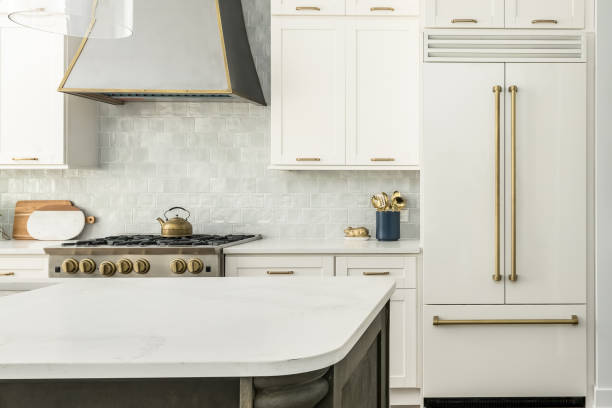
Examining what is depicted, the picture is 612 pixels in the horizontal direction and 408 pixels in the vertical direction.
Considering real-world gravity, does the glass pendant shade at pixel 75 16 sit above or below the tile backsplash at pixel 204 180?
above

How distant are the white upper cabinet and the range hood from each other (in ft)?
0.76

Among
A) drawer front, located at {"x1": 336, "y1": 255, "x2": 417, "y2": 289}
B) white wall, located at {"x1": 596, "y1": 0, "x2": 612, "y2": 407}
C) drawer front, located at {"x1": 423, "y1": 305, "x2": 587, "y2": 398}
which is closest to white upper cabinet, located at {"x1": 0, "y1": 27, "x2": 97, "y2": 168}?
drawer front, located at {"x1": 336, "y1": 255, "x2": 417, "y2": 289}

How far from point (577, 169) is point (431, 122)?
838 mm

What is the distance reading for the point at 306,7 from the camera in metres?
3.56

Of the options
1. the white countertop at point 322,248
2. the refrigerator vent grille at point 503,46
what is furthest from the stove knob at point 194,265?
the refrigerator vent grille at point 503,46

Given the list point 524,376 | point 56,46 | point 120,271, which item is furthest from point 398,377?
point 56,46

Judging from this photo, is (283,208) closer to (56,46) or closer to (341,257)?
(341,257)

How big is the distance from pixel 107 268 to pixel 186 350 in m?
2.33

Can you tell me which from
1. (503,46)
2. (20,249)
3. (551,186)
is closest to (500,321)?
(551,186)

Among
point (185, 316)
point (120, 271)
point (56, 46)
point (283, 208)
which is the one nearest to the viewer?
point (185, 316)

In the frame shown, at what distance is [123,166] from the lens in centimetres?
402

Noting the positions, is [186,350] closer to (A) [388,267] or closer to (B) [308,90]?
(A) [388,267]

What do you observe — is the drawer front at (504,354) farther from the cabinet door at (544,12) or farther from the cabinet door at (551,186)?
the cabinet door at (544,12)

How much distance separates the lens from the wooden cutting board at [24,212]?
400 cm
